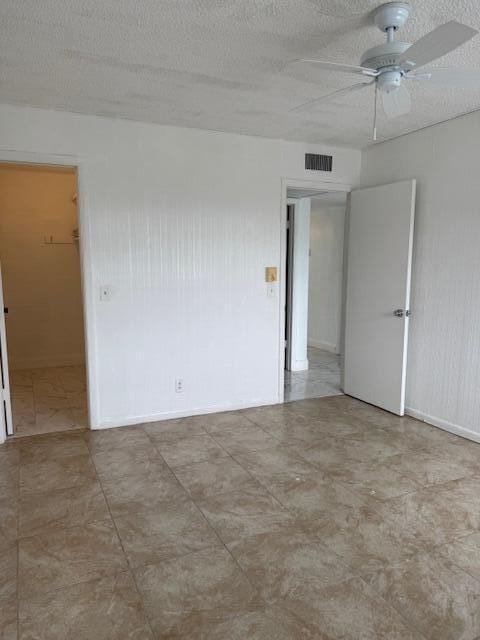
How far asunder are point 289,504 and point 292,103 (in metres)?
2.62

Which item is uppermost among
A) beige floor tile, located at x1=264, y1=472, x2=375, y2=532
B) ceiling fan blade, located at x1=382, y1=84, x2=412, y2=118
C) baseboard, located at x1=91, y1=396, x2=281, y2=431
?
ceiling fan blade, located at x1=382, y1=84, x2=412, y2=118

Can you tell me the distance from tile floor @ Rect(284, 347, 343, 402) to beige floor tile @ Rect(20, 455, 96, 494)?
2146mm

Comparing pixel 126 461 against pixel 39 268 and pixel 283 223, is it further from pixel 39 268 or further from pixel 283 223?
pixel 39 268

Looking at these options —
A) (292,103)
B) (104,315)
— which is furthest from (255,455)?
(292,103)

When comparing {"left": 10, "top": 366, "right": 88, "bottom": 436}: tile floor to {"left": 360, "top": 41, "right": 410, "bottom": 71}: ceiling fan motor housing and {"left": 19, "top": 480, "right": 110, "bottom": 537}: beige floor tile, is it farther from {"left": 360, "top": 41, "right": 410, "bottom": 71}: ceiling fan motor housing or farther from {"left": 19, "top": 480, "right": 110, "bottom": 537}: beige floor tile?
{"left": 360, "top": 41, "right": 410, "bottom": 71}: ceiling fan motor housing

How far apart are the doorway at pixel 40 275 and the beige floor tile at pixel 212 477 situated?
8.99 feet

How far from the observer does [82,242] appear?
11.6 feet

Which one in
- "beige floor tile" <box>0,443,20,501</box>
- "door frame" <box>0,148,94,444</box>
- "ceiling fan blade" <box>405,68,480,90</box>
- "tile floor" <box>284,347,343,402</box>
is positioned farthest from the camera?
"tile floor" <box>284,347,343,402</box>

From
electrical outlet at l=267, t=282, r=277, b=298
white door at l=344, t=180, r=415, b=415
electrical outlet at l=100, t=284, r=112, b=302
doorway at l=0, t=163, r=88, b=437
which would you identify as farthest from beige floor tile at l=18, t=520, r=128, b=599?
doorway at l=0, t=163, r=88, b=437

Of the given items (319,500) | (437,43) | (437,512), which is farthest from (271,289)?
(437,43)

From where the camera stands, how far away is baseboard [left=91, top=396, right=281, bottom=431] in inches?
149

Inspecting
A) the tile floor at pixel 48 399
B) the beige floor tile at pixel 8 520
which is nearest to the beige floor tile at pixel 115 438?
the tile floor at pixel 48 399

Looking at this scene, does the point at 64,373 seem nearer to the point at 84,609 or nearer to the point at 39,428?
the point at 39,428

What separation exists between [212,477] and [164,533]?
0.64 metres
